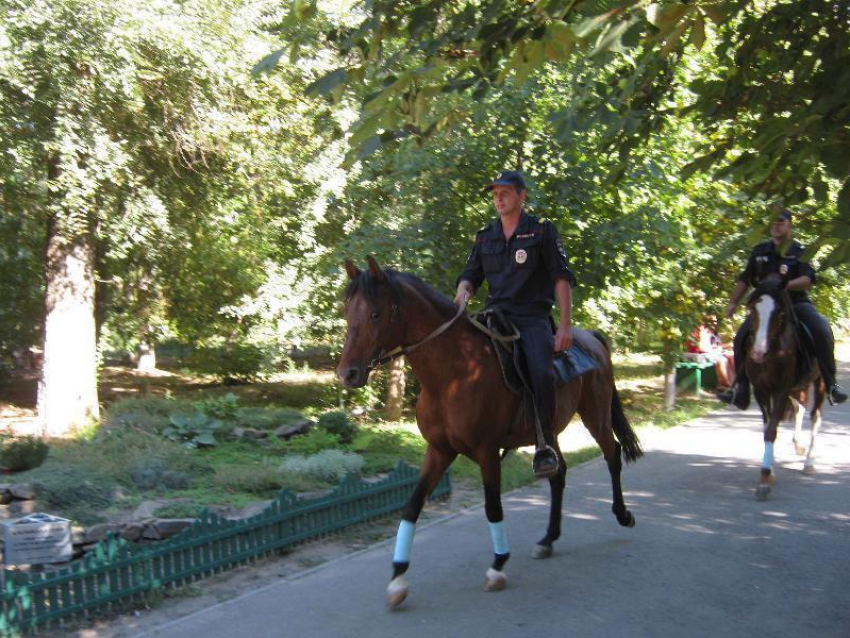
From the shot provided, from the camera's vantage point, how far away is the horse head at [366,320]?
565 centimetres

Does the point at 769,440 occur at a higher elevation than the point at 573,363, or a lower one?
lower

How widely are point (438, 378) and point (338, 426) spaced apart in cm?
621

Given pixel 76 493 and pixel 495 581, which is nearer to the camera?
pixel 495 581

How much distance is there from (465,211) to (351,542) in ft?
17.5

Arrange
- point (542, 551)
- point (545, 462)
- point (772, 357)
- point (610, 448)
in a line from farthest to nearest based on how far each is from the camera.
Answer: point (772, 357)
point (610, 448)
point (542, 551)
point (545, 462)

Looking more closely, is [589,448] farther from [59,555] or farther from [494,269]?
[59,555]

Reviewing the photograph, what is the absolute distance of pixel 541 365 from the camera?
21.7 feet

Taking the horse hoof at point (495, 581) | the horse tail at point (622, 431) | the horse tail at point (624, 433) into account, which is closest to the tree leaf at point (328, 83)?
the horse hoof at point (495, 581)

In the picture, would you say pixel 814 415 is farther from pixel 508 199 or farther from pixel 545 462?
pixel 508 199

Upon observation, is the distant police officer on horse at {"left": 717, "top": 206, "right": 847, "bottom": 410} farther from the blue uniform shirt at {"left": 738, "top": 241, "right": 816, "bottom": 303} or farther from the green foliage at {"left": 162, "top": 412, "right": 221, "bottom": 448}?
the green foliage at {"left": 162, "top": 412, "right": 221, "bottom": 448}

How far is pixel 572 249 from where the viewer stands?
1161 centimetres

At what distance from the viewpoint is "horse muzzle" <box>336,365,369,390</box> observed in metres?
5.57

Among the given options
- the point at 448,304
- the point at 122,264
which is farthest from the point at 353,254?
the point at 122,264

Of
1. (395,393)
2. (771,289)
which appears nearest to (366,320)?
(771,289)
